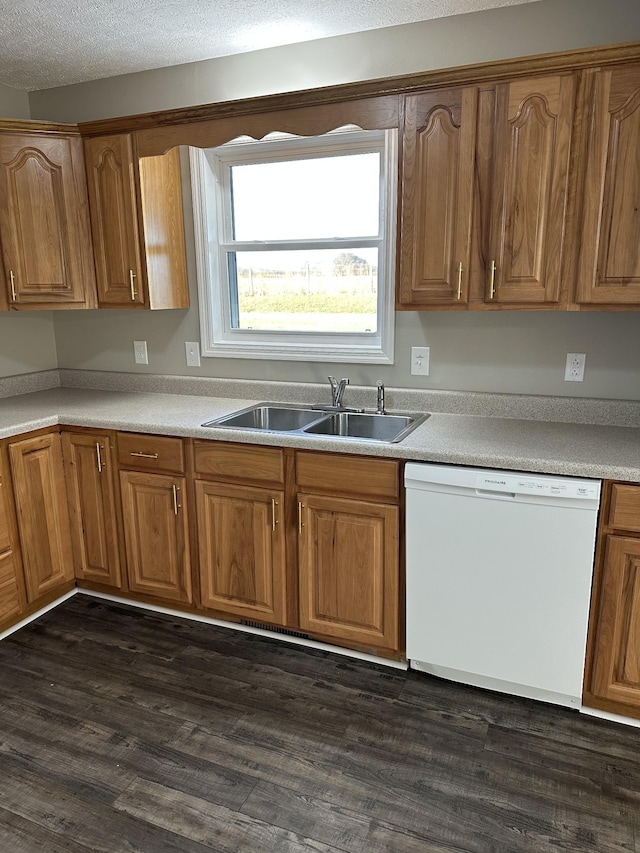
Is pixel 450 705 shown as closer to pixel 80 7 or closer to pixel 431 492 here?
pixel 431 492

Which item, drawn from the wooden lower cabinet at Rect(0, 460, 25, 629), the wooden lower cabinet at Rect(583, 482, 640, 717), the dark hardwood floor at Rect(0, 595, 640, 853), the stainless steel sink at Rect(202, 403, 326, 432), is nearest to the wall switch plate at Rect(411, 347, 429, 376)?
the stainless steel sink at Rect(202, 403, 326, 432)

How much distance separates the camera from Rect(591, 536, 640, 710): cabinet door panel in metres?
1.95

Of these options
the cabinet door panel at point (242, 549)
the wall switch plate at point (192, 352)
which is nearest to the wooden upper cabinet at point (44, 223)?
the wall switch plate at point (192, 352)

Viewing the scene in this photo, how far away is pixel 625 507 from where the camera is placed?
1912 mm

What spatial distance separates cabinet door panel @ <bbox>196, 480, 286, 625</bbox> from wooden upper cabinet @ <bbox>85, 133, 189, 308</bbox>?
3.43 feet

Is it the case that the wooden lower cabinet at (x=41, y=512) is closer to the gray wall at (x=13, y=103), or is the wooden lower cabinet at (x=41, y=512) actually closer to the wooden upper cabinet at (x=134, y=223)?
the wooden upper cabinet at (x=134, y=223)

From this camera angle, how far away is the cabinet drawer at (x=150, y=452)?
2562mm

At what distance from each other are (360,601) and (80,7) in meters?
2.45

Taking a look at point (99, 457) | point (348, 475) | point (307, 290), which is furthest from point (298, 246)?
point (99, 457)

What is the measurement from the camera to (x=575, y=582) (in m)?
2.00

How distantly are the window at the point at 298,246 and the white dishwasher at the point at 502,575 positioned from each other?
894 millimetres

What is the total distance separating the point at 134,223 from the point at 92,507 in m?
1.34

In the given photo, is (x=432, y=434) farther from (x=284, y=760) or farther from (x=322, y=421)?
(x=284, y=760)

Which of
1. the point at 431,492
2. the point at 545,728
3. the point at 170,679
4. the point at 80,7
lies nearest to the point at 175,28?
the point at 80,7
